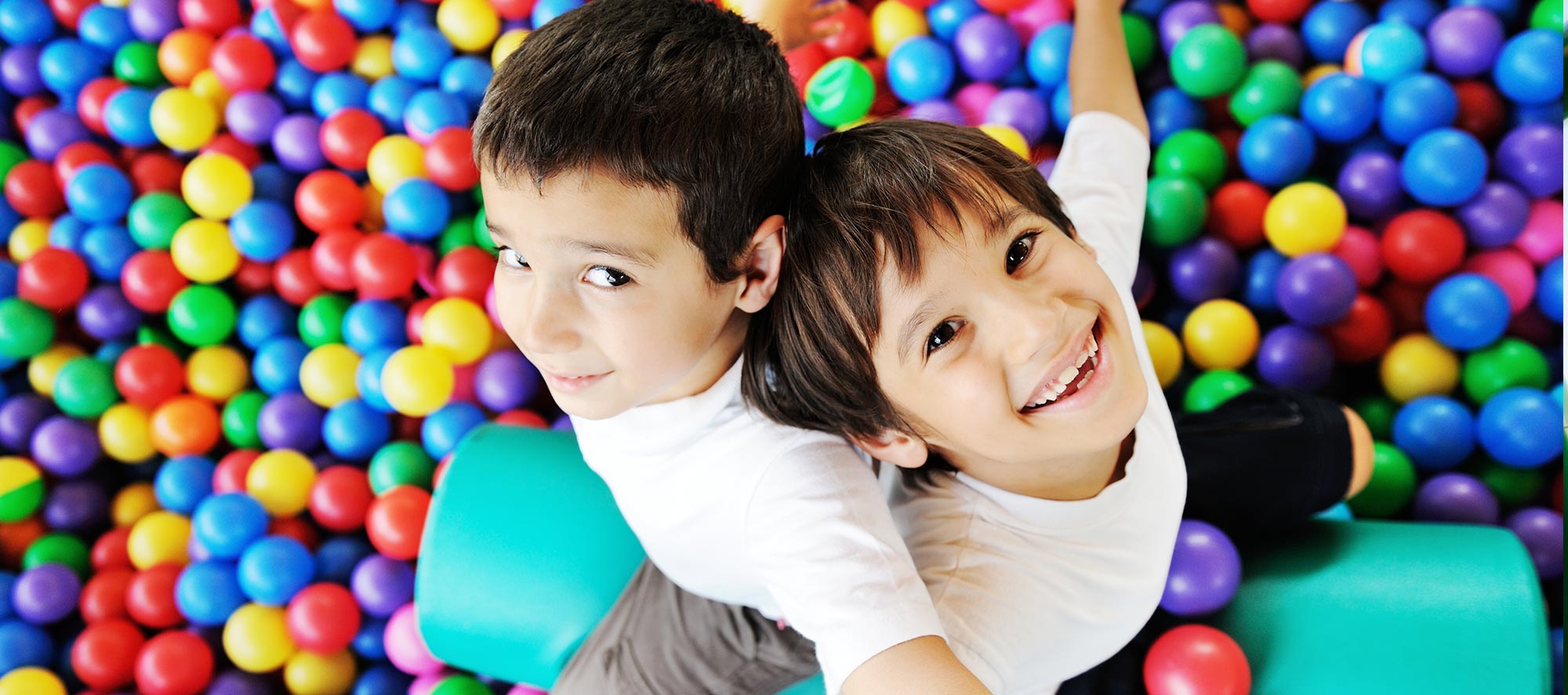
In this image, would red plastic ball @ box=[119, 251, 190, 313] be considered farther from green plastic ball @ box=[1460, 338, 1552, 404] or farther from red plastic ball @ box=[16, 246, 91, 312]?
green plastic ball @ box=[1460, 338, 1552, 404]

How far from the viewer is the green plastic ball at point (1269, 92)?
1371 millimetres

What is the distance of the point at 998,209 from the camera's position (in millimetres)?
749

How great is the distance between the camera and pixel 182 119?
1.55 metres

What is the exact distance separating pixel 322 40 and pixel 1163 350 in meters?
1.21

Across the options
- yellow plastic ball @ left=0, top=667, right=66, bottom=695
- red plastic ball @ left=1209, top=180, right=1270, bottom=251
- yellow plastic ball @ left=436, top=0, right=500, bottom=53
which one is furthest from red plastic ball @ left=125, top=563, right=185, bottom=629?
red plastic ball @ left=1209, top=180, right=1270, bottom=251

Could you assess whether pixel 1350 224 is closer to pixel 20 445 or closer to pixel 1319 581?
pixel 1319 581

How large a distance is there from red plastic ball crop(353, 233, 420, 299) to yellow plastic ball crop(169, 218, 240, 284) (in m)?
0.18

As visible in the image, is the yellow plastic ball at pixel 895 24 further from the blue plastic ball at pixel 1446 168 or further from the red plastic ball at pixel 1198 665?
the red plastic ball at pixel 1198 665

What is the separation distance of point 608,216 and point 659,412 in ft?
0.73

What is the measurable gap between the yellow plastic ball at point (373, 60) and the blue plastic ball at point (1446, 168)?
1377mm

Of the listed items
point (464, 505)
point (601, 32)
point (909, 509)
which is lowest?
point (464, 505)

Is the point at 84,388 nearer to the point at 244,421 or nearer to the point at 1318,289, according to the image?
the point at 244,421

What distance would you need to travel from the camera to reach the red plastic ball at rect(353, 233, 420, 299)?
1.45m

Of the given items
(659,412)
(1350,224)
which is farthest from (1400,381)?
(659,412)
